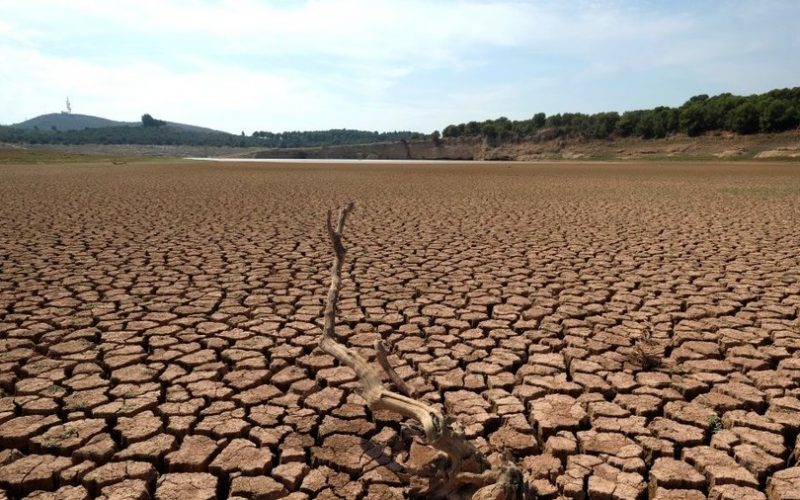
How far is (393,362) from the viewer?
3.30 metres

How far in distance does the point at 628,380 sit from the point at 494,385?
78cm

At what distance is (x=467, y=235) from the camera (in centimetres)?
810

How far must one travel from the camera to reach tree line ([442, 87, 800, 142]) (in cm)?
4603

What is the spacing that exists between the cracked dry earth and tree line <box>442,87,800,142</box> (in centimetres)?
4832

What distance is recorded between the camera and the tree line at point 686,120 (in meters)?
46.0

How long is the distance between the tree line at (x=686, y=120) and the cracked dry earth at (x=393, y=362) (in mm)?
48324

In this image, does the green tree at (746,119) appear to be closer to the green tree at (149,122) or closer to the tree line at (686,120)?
the tree line at (686,120)

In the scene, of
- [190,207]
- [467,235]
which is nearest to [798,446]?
[467,235]

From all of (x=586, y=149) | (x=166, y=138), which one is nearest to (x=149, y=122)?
(x=166, y=138)

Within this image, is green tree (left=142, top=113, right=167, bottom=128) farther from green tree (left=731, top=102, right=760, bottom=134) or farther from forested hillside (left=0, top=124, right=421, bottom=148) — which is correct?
green tree (left=731, top=102, right=760, bottom=134)

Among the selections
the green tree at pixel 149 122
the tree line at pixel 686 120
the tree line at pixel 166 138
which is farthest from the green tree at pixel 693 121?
the green tree at pixel 149 122

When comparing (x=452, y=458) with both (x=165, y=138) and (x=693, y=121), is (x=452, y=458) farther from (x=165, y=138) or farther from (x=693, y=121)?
(x=165, y=138)

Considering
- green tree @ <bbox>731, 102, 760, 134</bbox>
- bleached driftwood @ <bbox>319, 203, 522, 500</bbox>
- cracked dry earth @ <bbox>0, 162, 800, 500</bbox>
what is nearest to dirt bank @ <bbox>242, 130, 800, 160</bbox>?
green tree @ <bbox>731, 102, 760, 134</bbox>

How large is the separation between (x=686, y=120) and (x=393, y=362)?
59221mm
